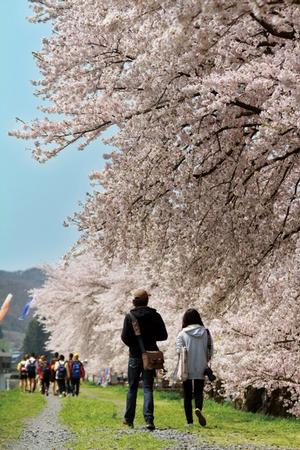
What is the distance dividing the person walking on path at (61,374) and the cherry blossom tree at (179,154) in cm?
1636

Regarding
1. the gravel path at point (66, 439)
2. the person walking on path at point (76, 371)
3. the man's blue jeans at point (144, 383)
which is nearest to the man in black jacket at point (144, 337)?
the man's blue jeans at point (144, 383)

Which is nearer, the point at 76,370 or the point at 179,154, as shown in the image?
the point at 179,154

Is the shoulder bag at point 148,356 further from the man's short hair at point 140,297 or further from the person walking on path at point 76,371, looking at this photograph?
the person walking on path at point 76,371

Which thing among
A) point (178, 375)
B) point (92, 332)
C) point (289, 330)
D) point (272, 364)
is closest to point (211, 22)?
point (178, 375)

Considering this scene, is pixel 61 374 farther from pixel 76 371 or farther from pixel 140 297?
pixel 140 297

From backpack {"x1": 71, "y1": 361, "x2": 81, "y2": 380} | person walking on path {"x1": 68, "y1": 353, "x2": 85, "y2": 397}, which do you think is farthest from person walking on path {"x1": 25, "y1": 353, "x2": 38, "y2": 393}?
backpack {"x1": 71, "y1": 361, "x2": 81, "y2": 380}

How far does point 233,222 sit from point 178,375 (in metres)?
2.22

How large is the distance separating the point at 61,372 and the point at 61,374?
17 cm

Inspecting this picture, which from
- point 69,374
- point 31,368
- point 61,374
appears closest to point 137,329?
point 69,374

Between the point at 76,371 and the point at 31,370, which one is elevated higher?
the point at 31,370

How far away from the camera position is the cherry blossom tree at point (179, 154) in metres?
9.78

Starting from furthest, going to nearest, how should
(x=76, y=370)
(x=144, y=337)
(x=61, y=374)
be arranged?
(x=61, y=374) → (x=76, y=370) → (x=144, y=337)

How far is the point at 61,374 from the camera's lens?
29047mm

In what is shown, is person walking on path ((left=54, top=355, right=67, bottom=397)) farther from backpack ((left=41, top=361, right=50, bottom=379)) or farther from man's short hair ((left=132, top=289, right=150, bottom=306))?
man's short hair ((left=132, top=289, right=150, bottom=306))
